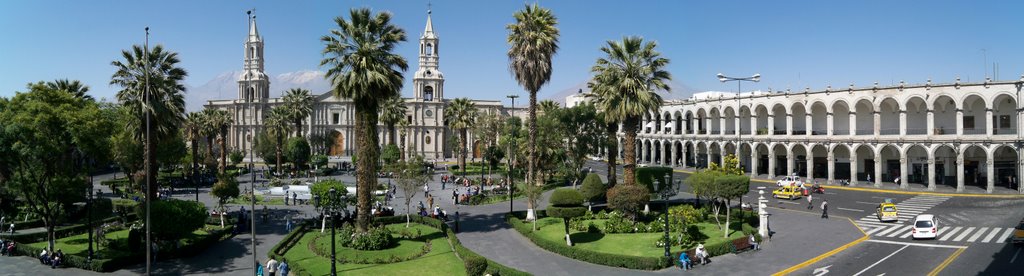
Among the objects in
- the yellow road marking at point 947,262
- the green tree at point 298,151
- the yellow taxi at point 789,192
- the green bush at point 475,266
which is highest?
the green tree at point 298,151

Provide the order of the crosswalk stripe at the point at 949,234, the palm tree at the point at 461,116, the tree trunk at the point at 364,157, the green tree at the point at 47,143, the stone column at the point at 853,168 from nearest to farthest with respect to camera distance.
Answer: the green tree at the point at 47,143 → the crosswalk stripe at the point at 949,234 → the tree trunk at the point at 364,157 → the stone column at the point at 853,168 → the palm tree at the point at 461,116

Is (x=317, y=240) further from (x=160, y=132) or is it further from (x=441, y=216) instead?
(x=160, y=132)

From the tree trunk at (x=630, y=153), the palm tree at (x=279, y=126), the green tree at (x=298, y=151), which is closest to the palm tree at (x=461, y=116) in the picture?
the green tree at (x=298, y=151)

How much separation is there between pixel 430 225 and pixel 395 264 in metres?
9.53

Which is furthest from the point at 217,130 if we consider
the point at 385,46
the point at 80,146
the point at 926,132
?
the point at 926,132

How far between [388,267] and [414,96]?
266ft

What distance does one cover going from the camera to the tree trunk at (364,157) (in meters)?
28.8

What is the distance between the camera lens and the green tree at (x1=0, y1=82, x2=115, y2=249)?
85.3ft

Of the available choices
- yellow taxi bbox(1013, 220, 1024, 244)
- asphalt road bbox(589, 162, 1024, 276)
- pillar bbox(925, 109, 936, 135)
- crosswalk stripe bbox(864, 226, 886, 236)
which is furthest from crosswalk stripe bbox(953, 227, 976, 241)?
pillar bbox(925, 109, 936, 135)

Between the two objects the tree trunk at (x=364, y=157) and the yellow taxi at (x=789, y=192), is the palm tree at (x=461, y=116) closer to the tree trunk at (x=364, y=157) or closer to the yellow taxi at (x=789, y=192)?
the yellow taxi at (x=789, y=192)

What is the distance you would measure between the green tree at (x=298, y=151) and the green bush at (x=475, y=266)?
5166cm

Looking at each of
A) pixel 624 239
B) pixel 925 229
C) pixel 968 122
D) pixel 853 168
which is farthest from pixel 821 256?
pixel 968 122

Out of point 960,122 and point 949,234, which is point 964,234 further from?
point 960,122

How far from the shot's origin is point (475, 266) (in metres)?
20.9
